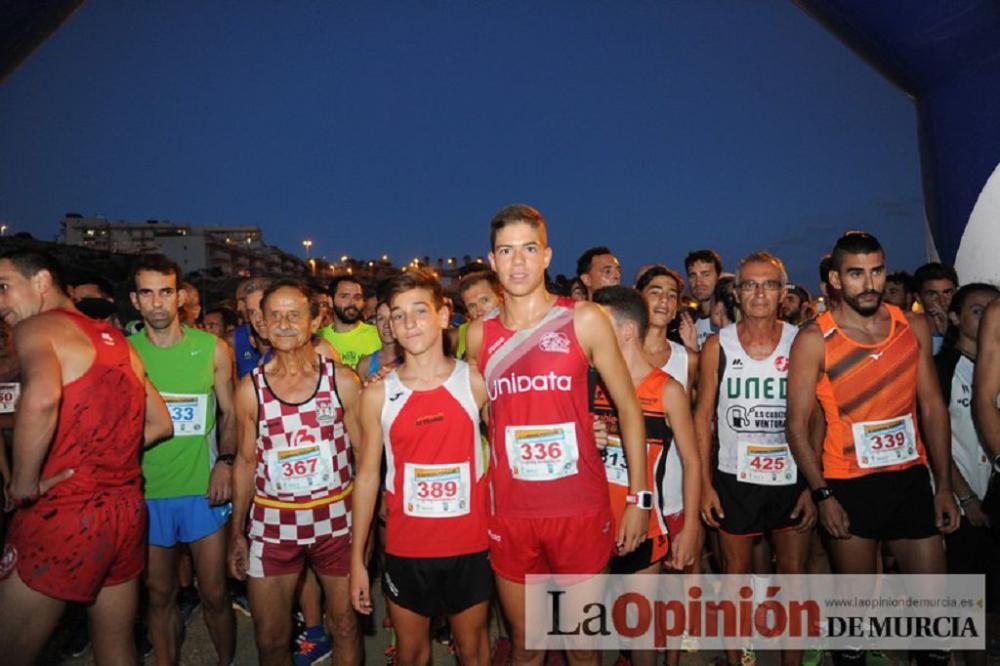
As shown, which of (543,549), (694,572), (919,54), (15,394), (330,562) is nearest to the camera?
(543,549)

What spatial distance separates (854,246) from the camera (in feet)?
11.4

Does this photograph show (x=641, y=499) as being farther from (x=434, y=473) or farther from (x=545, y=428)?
(x=434, y=473)

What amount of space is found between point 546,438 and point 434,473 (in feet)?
1.84

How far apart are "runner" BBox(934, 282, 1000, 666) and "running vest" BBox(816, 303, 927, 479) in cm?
52

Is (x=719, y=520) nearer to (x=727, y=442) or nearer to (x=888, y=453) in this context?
(x=727, y=442)

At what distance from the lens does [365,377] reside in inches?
192

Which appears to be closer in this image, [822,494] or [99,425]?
[99,425]

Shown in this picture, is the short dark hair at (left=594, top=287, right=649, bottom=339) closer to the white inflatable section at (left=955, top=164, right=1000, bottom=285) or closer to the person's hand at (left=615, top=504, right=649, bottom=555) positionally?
the person's hand at (left=615, top=504, right=649, bottom=555)

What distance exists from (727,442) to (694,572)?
925mm

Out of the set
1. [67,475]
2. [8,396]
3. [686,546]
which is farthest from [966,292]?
[8,396]

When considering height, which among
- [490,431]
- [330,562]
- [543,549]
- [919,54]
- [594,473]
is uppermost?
Result: [919,54]

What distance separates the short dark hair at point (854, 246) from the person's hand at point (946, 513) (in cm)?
142

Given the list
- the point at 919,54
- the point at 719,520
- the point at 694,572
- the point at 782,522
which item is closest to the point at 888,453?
the point at 782,522

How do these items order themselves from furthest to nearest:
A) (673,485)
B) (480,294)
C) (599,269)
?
(599,269) < (480,294) < (673,485)
